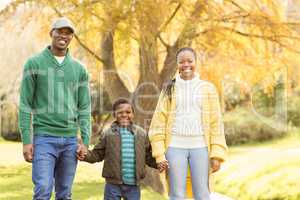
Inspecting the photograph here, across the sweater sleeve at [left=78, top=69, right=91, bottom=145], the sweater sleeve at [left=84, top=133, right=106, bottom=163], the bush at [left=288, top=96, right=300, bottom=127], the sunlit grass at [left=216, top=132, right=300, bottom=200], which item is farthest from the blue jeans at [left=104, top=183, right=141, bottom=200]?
the bush at [left=288, top=96, right=300, bottom=127]

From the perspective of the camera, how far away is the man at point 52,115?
12.0 feet

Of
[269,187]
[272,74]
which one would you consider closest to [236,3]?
[272,74]

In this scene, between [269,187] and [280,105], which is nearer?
[269,187]

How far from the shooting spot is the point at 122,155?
4.15 meters

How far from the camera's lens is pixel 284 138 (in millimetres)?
15141

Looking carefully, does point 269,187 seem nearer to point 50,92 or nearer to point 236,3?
point 236,3

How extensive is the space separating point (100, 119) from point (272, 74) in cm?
1018

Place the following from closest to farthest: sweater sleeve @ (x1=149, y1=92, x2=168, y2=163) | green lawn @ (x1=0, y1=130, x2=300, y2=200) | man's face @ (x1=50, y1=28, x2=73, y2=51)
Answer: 1. man's face @ (x1=50, y1=28, x2=73, y2=51)
2. sweater sleeve @ (x1=149, y1=92, x2=168, y2=163)
3. green lawn @ (x1=0, y1=130, x2=300, y2=200)

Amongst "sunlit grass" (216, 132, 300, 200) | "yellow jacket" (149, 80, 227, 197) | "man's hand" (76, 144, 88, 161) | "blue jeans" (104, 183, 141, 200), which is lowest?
"sunlit grass" (216, 132, 300, 200)

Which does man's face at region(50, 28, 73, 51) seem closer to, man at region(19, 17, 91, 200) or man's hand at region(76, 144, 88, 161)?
man at region(19, 17, 91, 200)

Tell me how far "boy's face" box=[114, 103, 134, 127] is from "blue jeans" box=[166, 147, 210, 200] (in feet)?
1.68

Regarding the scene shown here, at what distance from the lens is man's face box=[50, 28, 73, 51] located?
3.78m

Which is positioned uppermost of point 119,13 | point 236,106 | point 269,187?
point 119,13

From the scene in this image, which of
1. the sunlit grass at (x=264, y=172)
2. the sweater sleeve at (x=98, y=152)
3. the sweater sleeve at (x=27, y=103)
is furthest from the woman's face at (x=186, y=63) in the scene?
the sunlit grass at (x=264, y=172)
